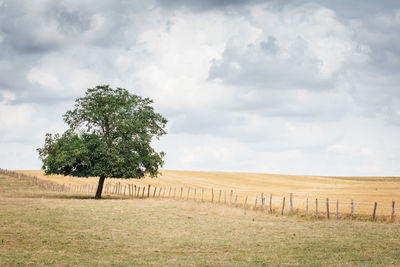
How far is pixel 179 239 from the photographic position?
2456 centimetres

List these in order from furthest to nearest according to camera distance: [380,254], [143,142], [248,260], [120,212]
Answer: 1. [143,142]
2. [120,212]
3. [380,254]
4. [248,260]

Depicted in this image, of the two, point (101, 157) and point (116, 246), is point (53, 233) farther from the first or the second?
point (101, 157)

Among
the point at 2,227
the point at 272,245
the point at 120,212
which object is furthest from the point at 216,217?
the point at 2,227

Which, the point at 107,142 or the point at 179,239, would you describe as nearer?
the point at 179,239

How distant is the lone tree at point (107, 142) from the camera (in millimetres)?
50312

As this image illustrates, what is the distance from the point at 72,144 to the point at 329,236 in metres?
34.7

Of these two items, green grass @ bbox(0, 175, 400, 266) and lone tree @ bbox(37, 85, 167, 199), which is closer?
green grass @ bbox(0, 175, 400, 266)

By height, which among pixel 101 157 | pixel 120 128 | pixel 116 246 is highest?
pixel 120 128

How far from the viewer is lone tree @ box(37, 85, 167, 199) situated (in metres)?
50.3

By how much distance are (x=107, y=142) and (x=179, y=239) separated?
98.1 feet

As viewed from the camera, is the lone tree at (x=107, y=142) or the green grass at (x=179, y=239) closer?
the green grass at (x=179, y=239)

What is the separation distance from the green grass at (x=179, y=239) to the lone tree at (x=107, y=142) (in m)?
13.1

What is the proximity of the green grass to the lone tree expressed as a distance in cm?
1305

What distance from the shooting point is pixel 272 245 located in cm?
2278
